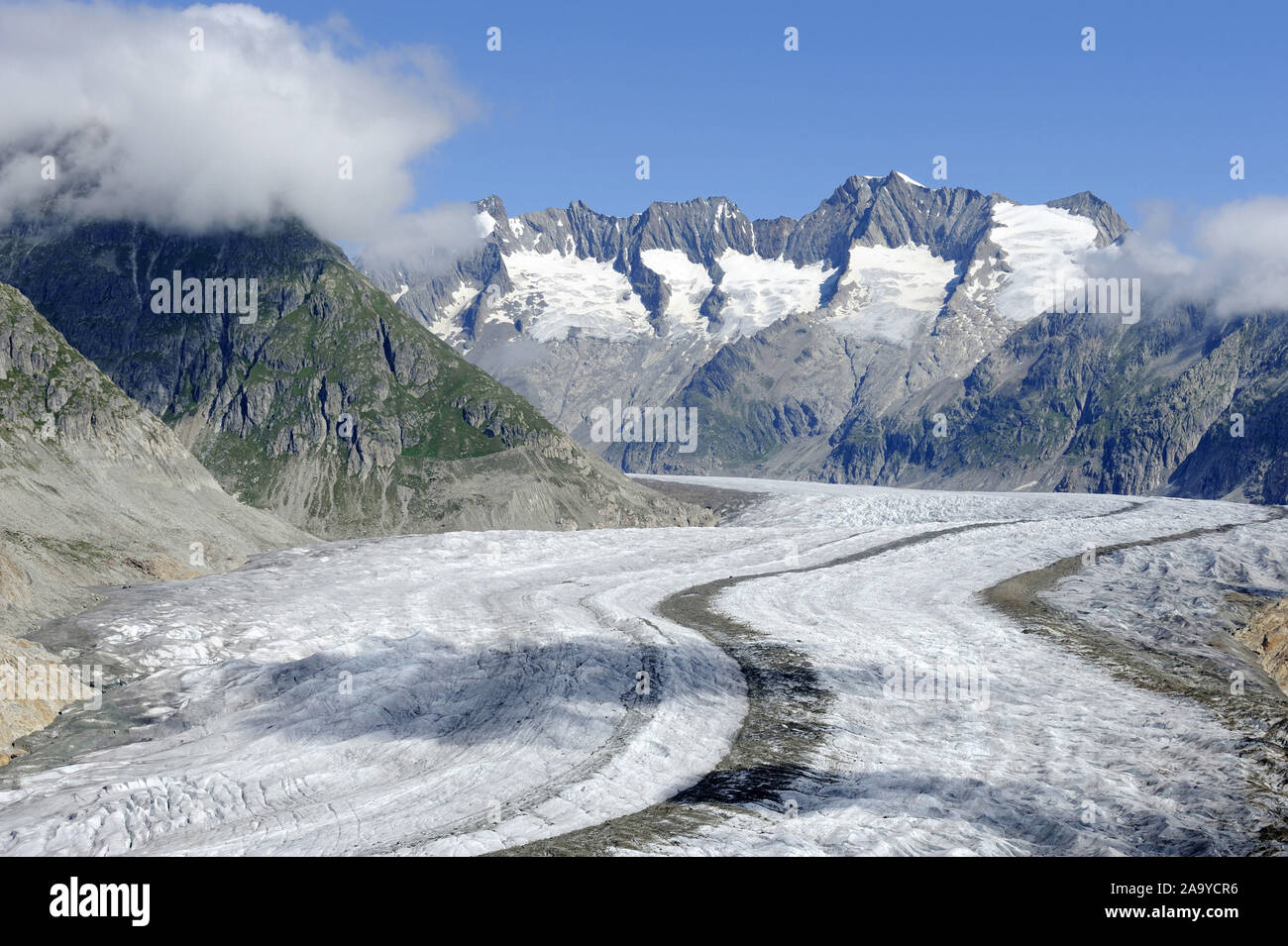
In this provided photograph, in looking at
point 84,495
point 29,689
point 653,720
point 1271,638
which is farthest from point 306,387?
point 653,720

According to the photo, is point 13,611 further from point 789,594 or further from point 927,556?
point 927,556

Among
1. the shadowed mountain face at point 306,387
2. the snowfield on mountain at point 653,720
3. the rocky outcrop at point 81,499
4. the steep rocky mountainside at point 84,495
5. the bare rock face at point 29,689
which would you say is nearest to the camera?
the snowfield on mountain at point 653,720

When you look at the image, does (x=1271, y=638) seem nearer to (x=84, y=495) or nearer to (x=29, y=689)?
(x=29, y=689)

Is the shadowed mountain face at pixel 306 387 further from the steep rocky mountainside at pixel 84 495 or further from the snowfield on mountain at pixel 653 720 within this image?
the snowfield on mountain at pixel 653 720

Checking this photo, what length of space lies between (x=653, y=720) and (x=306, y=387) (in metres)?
157

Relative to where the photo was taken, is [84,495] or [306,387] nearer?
[84,495]

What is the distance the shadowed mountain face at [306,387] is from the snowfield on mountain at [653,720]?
293ft

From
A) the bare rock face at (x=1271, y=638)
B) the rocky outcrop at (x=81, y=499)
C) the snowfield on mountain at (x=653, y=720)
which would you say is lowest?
the bare rock face at (x=1271, y=638)

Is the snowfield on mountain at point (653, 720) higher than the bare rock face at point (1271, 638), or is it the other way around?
the snowfield on mountain at point (653, 720)

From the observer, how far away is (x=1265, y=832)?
1961 cm

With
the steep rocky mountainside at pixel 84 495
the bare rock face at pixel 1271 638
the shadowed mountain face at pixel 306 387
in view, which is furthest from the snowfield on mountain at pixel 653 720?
the shadowed mountain face at pixel 306 387

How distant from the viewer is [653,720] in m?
28.7

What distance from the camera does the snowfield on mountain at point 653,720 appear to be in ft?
68.6

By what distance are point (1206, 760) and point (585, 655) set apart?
21396mm
